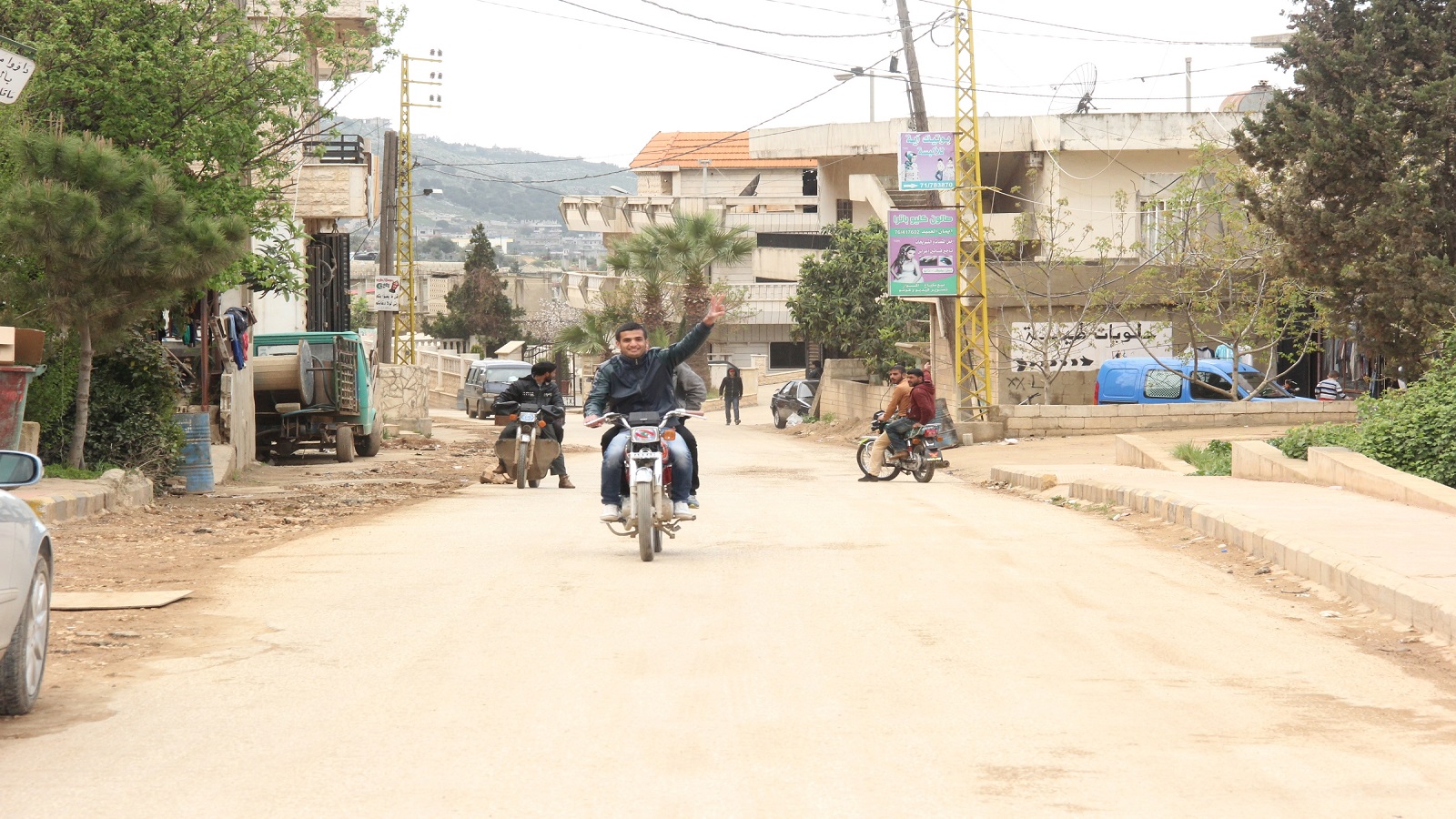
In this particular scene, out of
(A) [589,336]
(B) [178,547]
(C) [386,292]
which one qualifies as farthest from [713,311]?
(A) [589,336]

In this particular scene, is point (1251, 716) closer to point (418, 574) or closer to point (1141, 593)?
point (1141, 593)

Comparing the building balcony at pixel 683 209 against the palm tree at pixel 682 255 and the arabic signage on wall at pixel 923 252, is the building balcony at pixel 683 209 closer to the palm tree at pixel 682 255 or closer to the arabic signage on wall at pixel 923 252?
Result: the palm tree at pixel 682 255

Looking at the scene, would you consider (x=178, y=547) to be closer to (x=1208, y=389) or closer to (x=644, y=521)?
(x=644, y=521)

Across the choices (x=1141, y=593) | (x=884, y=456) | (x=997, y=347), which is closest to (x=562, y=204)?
(x=997, y=347)

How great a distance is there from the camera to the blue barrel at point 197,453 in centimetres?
1756

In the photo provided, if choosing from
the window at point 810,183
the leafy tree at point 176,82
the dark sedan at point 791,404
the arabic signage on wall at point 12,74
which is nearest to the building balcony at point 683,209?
the window at point 810,183

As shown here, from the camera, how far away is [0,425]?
520 inches

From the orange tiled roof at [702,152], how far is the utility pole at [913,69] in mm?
40847

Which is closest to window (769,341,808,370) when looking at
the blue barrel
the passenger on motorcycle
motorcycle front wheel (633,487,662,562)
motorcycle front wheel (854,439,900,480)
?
motorcycle front wheel (854,439,900,480)

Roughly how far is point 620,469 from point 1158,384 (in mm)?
23254

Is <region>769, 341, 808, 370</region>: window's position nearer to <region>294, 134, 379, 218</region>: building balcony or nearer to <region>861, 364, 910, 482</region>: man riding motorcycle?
<region>294, 134, 379, 218</region>: building balcony

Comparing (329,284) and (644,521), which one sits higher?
(329,284)

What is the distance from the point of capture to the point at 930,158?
31.3 metres

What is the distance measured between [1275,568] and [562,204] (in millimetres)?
69192
